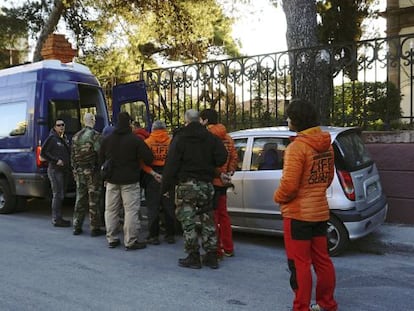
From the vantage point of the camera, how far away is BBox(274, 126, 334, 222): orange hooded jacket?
149 inches

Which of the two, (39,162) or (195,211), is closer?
(195,211)

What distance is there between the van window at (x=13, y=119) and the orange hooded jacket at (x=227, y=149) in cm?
417

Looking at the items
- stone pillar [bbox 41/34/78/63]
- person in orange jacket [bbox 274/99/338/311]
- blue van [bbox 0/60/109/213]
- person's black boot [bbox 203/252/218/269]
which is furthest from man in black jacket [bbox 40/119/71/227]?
person in orange jacket [bbox 274/99/338/311]

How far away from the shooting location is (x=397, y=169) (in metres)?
7.18

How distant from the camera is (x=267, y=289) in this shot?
15.8 feet

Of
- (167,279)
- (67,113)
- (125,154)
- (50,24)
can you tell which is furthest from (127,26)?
(167,279)

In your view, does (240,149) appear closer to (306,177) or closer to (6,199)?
(306,177)

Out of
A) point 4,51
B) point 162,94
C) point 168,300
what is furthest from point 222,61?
point 4,51

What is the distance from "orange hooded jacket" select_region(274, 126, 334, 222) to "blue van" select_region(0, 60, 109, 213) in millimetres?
5543

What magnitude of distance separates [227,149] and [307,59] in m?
3.01

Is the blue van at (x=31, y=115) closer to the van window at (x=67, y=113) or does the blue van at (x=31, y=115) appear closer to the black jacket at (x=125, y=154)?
the van window at (x=67, y=113)

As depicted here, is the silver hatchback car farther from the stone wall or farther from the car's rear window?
the stone wall

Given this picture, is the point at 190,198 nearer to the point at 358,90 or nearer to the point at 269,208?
the point at 269,208

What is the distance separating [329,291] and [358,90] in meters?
4.80
